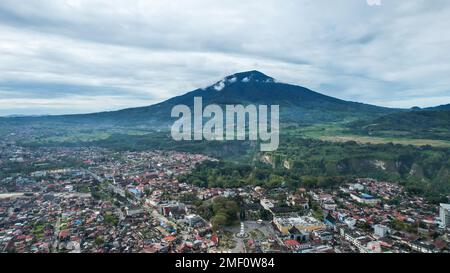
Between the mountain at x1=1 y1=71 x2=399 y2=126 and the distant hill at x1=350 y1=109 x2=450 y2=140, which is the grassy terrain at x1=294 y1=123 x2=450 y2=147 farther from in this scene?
the mountain at x1=1 y1=71 x2=399 y2=126

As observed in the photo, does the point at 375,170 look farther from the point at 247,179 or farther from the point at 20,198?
the point at 20,198

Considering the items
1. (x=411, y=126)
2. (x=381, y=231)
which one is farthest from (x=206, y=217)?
(x=411, y=126)

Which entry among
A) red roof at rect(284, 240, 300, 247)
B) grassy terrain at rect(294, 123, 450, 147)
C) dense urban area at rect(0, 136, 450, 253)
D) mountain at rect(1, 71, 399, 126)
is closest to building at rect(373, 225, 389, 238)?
dense urban area at rect(0, 136, 450, 253)

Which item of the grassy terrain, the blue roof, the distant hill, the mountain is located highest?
the mountain

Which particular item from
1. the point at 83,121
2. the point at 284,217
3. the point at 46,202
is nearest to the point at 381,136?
the point at 284,217

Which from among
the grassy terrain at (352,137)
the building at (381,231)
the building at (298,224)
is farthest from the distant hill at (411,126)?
the building at (298,224)

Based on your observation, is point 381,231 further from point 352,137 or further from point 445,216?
point 352,137
